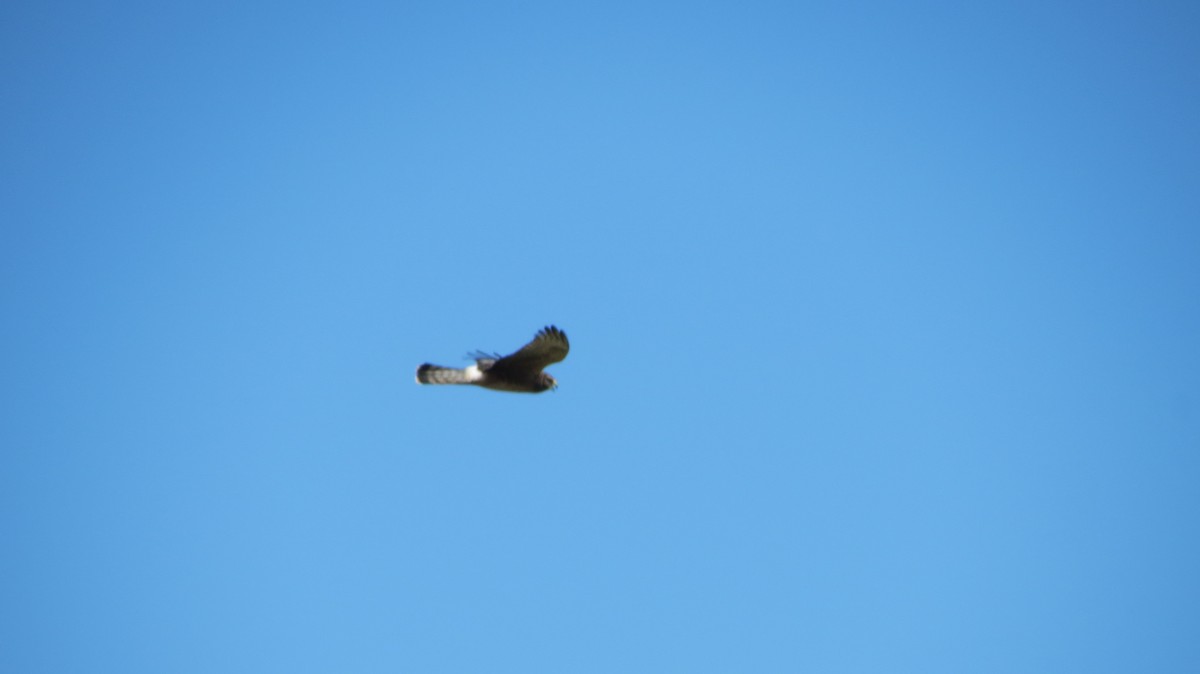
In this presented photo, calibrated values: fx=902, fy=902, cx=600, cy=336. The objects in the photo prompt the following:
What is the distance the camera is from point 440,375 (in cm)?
1457

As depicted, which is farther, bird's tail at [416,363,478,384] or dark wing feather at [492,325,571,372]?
bird's tail at [416,363,478,384]

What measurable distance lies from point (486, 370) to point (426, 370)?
125 centimetres

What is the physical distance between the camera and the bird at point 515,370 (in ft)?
43.6

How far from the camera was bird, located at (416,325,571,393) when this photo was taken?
13.3 meters

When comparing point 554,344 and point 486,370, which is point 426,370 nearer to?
point 486,370

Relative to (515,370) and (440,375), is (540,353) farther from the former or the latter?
(440,375)

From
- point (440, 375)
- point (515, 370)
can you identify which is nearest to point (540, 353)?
point (515, 370)

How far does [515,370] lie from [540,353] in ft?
1.99

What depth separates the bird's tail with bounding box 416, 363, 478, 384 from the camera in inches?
566

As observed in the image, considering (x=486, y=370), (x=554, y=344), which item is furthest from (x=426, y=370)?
(x=554, y=344)

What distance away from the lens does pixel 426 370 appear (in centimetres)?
1465

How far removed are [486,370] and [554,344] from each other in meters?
1.35

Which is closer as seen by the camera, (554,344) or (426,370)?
(554,344)

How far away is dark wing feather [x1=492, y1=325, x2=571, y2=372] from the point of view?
13.1 meters
